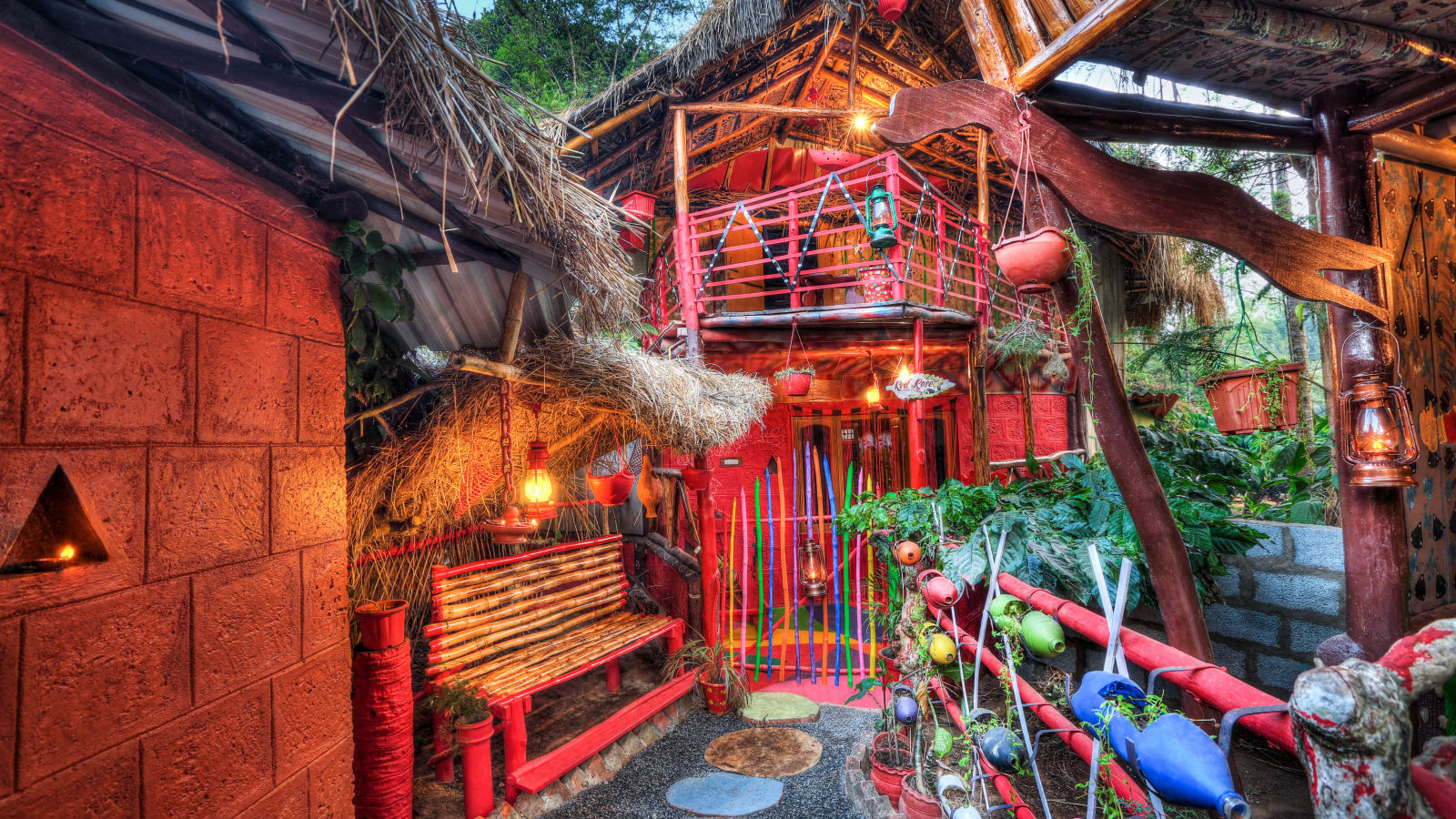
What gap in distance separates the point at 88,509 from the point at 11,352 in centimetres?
42

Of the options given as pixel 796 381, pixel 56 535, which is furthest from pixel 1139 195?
pixel 796 381

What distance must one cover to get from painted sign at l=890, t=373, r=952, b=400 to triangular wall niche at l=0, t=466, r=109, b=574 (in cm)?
459

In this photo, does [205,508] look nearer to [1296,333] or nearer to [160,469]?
[160,469]

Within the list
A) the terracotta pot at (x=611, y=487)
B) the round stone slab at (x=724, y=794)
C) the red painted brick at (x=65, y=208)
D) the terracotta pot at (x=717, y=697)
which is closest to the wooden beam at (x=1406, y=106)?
the terracotta pot at (x=611, y=487)

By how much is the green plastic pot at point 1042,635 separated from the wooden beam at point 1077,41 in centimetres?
189

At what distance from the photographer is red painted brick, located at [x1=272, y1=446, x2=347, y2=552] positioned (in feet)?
7.00

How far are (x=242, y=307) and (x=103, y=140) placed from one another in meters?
0.57

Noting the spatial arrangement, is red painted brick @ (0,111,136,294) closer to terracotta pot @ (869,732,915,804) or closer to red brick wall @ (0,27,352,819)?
red brick wall @ (0,27,352,819)

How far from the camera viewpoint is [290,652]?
6.97 feet

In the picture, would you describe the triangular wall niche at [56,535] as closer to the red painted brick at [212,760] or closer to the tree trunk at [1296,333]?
the red painted brick at [212,760]

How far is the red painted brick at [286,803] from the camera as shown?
1.94 meters

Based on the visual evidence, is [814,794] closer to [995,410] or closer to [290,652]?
[290,652]

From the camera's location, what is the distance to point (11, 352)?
4.45 feet

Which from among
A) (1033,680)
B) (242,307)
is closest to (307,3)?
(242,307)
